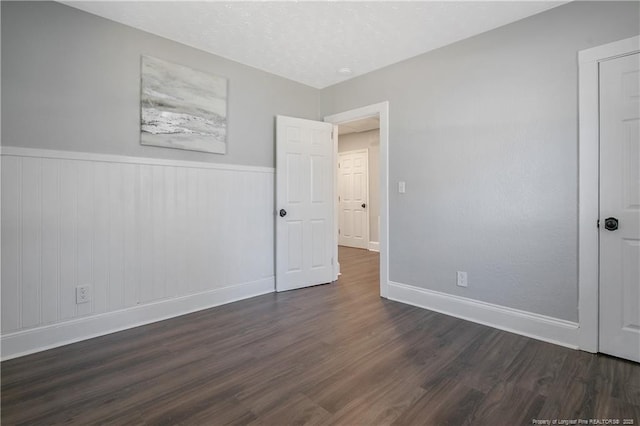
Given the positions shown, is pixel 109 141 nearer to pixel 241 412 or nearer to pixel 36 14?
pixel 36 14

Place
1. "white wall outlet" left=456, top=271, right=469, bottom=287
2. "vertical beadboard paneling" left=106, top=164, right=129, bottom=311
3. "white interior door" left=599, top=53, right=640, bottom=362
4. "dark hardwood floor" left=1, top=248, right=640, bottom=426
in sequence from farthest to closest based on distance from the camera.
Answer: "white wall outlet" left=456, top=271, right=469, bottom=287 < "vertical beadboard paneling" left=106, top=164, right=129, bottom=311 < "white interior door" left=599, top=53, right=640, bottom=362 < "dark hardwood floor" left=1, top=248, right=640, bottom=426

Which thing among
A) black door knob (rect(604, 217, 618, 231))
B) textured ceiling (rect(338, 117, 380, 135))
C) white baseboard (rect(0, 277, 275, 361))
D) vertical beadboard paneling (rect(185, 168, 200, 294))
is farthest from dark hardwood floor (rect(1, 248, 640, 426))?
textured ceiling (rect(338, 117, 380, 135))

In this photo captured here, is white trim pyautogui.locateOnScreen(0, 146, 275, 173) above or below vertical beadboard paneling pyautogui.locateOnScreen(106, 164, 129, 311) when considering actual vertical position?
above

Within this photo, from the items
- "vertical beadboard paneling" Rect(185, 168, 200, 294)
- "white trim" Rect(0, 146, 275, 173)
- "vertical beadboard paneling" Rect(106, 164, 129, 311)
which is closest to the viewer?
"white trim" Rect(0, 146, 275, 173)

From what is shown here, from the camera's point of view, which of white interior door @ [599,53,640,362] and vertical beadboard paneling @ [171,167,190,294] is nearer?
white interior door @ [599,53,640,362]

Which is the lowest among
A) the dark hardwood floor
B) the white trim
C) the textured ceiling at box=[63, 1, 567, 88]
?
the dark hardwood floor

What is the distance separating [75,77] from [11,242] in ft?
4.27

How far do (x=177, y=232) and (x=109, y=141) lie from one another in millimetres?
950

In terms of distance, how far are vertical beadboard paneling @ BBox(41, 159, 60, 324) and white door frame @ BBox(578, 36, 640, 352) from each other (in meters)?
3.88

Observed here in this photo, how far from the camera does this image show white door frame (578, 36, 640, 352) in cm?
219

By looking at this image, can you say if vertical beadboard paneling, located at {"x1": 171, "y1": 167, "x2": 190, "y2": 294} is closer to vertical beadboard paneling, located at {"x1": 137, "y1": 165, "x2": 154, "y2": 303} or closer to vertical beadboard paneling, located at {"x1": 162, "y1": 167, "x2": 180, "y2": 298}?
vertical beadboard paneling, located at {"x1": 162, "y1": 167, "x2": 180, "y2": 298}

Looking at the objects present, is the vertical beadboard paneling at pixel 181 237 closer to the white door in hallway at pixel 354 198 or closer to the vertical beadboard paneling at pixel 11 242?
the vertical beadboard paneling at pixel 11 242

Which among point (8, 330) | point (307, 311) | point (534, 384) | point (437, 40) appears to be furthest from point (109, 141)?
point (534, 384)

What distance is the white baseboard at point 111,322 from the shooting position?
7.14 feet
